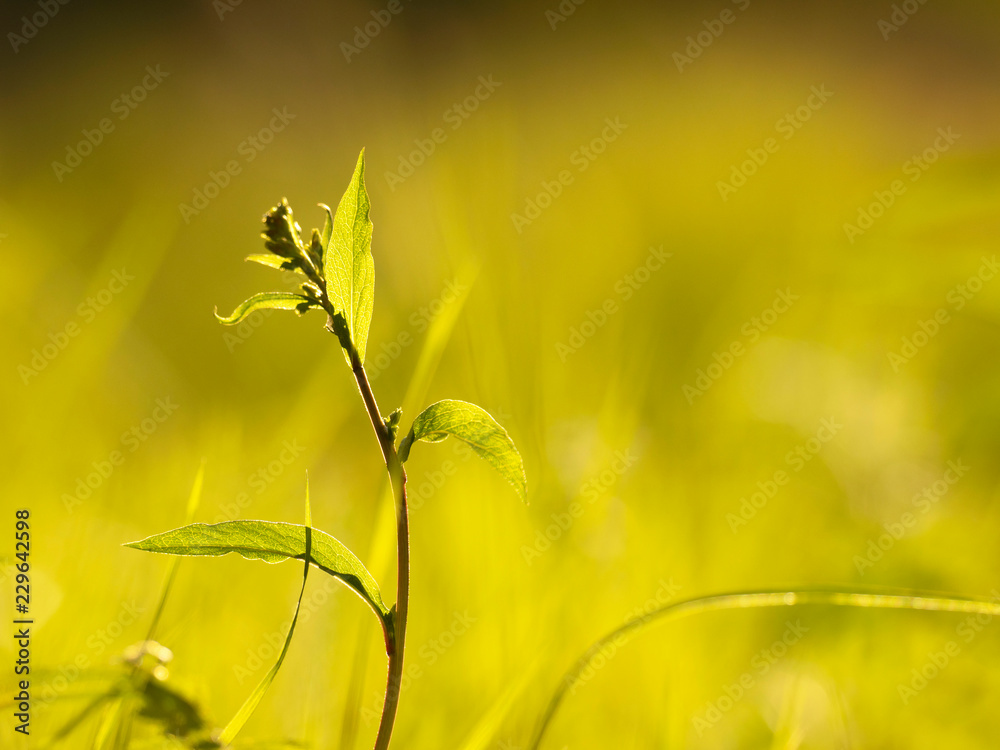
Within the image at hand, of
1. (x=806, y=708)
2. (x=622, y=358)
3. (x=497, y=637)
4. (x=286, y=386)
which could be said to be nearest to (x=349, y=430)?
(x=286, y=386)

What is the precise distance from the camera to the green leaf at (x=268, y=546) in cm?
62

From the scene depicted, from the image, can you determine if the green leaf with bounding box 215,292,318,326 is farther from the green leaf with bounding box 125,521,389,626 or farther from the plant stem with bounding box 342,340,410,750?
the green leaf with bounding box 125,521,389,626

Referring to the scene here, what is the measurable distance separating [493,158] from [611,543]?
1391 millimetres

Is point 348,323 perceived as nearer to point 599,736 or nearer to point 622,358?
point 599,736

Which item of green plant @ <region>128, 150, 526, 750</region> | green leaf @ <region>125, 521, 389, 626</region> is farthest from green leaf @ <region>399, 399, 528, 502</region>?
green leaf @ <region>125, 521, 389, 626</region>

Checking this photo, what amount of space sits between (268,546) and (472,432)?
214mm

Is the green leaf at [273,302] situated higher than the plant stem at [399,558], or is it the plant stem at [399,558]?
the green leaf at [273,302]

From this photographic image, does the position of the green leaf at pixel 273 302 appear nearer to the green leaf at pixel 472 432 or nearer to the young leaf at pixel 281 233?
the young leaf at pixel 281 233

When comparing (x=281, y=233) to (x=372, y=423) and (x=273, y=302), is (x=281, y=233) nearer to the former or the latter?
(x=273, y=302)

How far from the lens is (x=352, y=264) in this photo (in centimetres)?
67

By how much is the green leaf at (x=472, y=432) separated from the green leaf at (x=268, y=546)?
12 cm

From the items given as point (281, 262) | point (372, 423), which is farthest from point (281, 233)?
point (372, 423)

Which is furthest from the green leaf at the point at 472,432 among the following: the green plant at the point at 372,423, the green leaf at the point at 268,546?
the green leaf at the point at 268,546

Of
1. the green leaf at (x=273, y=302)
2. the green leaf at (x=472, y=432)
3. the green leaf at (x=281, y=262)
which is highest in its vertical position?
the green leaf at (x=281, y=262)
